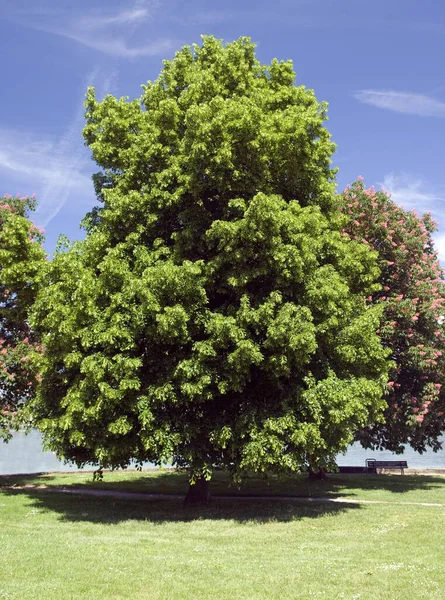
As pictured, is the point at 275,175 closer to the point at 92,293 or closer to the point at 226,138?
the point at 226,138

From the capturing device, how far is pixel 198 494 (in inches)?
768

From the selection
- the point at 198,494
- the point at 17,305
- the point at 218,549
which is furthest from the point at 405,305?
the point at 17,305

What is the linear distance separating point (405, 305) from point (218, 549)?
45.9 feet

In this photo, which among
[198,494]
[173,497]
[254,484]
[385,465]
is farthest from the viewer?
[385,465]


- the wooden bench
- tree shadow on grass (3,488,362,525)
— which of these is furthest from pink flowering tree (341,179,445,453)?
the wooden bench

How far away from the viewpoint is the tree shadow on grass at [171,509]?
53.3ft

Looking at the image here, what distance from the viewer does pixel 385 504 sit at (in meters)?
19.0

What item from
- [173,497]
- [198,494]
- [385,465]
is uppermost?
[385,465]

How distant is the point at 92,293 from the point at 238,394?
5571mm

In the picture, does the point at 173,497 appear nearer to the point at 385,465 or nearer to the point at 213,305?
the point at 213,305

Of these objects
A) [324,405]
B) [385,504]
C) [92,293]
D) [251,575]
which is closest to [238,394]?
[324,405]

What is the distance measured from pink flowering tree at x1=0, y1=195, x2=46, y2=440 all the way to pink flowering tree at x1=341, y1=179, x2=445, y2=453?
1245cm

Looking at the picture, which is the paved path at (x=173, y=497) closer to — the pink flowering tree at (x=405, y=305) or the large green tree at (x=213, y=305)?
the large green tree at (x=213, y=305)

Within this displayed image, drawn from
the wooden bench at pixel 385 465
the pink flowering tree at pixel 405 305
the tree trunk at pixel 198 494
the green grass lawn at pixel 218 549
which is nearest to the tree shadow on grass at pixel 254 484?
the tree trunk at pixel 198 494
